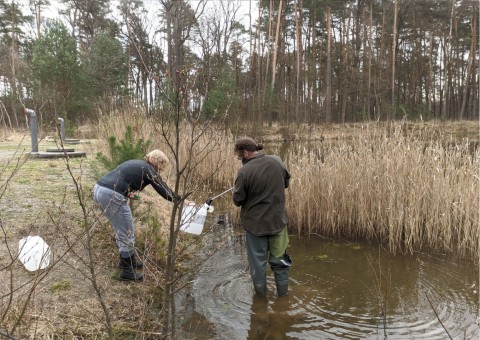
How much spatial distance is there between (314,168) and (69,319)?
3992 mm

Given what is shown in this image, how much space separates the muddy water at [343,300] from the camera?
3039mm

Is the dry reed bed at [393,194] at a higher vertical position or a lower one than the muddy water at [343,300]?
higher

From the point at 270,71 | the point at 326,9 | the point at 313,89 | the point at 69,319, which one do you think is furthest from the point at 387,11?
the point at 69,319

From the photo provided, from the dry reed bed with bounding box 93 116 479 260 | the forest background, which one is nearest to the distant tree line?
the forest background

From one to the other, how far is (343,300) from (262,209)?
49.5 inches

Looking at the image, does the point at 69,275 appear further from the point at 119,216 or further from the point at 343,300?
the point at 343,300

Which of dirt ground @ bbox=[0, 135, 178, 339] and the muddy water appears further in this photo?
the muddy water

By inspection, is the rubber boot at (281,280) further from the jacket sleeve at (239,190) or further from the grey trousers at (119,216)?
the grey trousers at (119,216)

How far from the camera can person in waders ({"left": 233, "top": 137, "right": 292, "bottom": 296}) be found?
335 cm

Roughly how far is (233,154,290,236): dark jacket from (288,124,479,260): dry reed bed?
2.00 meters

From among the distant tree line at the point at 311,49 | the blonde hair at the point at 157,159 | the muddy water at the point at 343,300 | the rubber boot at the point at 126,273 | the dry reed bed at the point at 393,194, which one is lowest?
the muddy water at the point at 343,300

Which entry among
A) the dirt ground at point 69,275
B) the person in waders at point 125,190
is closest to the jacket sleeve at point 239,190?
the person in waders at point 125,190

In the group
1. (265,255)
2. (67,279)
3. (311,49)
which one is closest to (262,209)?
(265,255)

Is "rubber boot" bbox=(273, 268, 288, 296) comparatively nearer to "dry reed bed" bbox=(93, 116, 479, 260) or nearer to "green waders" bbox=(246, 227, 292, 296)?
"green waders" bbox=(246, 227, 292, 296)
